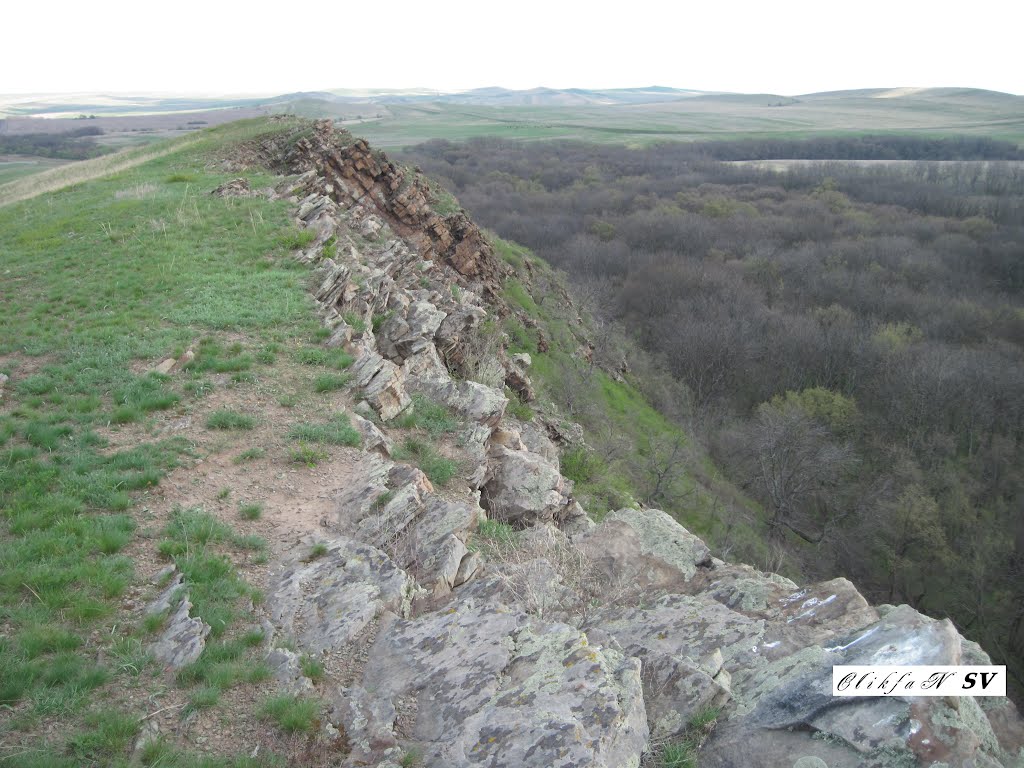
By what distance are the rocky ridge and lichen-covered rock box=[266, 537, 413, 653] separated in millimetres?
20

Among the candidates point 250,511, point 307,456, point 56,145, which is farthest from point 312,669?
point 56,145

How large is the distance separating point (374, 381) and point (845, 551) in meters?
26.6

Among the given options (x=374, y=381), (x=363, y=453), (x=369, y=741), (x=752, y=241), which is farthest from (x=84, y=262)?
(x=752, y=241)

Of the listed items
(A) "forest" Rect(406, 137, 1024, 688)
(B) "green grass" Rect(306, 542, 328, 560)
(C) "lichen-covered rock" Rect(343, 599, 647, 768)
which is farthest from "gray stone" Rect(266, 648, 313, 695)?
(A) "forest" Rect(406, 137, 1024, 688)

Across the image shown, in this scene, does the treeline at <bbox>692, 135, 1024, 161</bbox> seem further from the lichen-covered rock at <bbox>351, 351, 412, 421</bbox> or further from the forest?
the lichen-covered rock at <bbox>351, 351, 412, 421</bbox>

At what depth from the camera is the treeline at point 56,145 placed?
88.0 m

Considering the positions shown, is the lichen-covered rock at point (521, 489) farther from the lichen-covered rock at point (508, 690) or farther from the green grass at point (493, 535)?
the lichen-covered rock at point (508, 690)

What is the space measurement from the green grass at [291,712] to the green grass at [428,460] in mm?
4419

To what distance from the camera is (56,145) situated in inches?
3875

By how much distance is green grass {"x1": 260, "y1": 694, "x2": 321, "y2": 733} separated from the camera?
189 inches

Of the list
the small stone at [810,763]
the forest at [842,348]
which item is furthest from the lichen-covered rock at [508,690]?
the forest at [842,348]

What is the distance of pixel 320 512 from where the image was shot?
784cm

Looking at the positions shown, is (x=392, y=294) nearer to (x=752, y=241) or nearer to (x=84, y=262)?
(x=84, y=262)

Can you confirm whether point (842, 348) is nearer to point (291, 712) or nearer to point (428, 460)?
point (428, 460)
